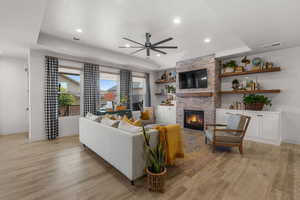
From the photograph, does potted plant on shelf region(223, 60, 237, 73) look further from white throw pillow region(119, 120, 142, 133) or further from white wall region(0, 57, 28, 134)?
white wall region(0, 57, 28, 134)

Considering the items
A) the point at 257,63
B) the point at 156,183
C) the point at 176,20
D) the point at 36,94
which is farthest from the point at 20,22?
the point at 257,63

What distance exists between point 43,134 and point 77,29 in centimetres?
333

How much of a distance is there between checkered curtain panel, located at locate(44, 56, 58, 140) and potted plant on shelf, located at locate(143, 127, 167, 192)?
3720 mm

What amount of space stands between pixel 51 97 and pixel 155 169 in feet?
13.5

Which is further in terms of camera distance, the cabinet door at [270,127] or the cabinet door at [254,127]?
the cabinet door at [254,127]

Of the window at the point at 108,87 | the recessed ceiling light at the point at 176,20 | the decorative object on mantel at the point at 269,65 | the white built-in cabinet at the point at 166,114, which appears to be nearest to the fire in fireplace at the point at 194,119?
the white built-in cabinet at the point at 166,114

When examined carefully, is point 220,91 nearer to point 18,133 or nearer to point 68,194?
point 68,194

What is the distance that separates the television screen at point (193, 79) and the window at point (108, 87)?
284 cm

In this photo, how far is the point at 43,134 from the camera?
13.7ft

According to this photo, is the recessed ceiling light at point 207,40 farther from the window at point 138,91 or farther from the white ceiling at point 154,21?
the window at point 138,91

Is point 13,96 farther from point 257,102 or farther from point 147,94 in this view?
point 257,102

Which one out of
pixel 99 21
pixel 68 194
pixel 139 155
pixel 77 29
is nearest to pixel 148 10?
pixel 99 21

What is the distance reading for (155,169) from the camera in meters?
1.91

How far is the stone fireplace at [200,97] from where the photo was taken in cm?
474
